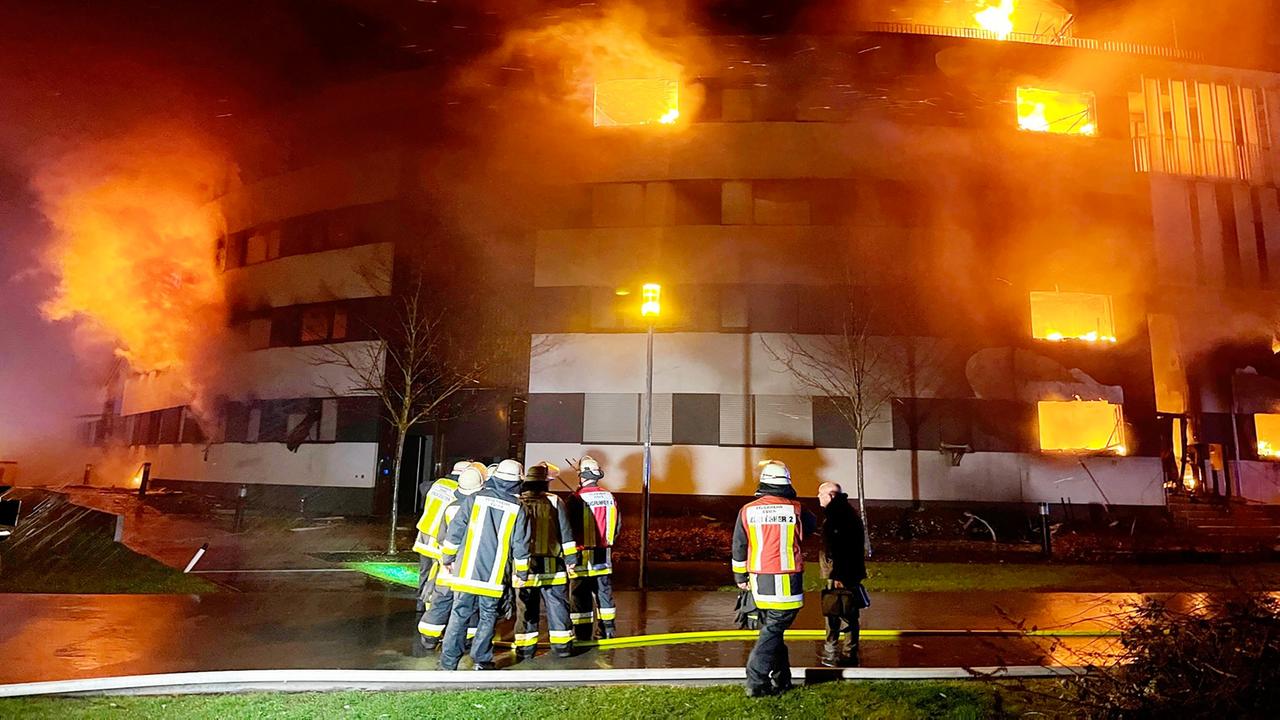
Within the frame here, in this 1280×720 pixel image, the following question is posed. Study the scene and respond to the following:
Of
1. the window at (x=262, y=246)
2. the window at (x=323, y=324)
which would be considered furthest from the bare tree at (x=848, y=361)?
the window at (x=262, y=246)

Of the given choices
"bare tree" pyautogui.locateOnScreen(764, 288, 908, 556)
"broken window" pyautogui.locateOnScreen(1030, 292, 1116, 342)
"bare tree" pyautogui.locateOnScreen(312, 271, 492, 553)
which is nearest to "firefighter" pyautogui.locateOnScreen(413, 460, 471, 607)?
"bare tree" pyautogui.locateOnScreen(312, 271, 492, 553)

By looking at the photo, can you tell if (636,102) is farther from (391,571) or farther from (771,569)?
(771,569)

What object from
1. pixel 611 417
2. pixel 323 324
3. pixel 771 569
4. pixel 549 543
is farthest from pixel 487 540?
pixel 323 324

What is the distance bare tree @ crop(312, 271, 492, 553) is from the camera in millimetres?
16422

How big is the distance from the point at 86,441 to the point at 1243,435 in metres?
40.1

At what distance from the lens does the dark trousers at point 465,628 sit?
5488 mm

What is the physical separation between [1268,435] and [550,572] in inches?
834

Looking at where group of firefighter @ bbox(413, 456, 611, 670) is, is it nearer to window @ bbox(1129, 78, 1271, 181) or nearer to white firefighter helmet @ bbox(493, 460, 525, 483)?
white firefighter helmet @ bbox(493, 460, 525, 483)

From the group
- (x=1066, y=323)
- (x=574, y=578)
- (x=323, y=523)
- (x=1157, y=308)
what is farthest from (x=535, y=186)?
(x=1157, y=308)

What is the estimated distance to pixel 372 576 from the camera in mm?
10078

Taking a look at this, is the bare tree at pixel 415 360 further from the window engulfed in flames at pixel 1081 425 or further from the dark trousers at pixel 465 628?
the window engulfed in flames at pixel 1081 425

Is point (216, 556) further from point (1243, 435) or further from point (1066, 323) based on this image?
point (1243, 435)

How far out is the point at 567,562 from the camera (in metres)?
6.18

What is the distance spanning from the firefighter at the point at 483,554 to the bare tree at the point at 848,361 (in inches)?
457
